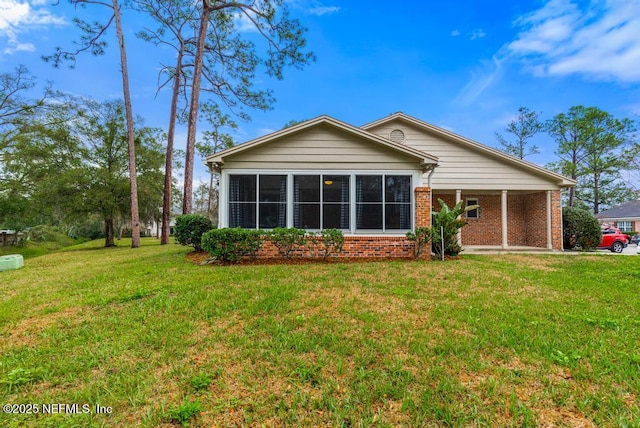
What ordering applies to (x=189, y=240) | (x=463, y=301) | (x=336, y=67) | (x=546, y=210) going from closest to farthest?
(x=463, y=301)
(x=189, y=240)
(x=546, y=210)
(x=336, y=67)

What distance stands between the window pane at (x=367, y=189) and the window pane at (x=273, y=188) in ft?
7.38

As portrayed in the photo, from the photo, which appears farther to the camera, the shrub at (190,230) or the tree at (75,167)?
the tree at (75,167)

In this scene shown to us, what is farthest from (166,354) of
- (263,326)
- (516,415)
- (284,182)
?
(284,182)

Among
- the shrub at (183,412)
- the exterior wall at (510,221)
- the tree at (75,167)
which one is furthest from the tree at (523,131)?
the shrub at (183,412)

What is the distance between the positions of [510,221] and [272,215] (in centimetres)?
1165

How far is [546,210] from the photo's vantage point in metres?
12.0

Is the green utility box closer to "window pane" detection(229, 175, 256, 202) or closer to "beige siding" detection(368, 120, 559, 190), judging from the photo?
"window pane" detection(229, 175, 256, 202)

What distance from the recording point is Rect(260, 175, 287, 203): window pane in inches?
331

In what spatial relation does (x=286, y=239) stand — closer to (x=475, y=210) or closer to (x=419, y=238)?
(x=419, y=238)

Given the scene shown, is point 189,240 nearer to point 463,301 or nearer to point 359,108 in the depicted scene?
point 463,301

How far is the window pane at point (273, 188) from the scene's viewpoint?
8.41m

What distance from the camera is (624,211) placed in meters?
28.2

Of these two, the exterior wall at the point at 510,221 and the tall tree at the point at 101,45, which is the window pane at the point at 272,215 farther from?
the tall tree at the point at 101,45

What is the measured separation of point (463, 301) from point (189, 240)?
30.0 ft
